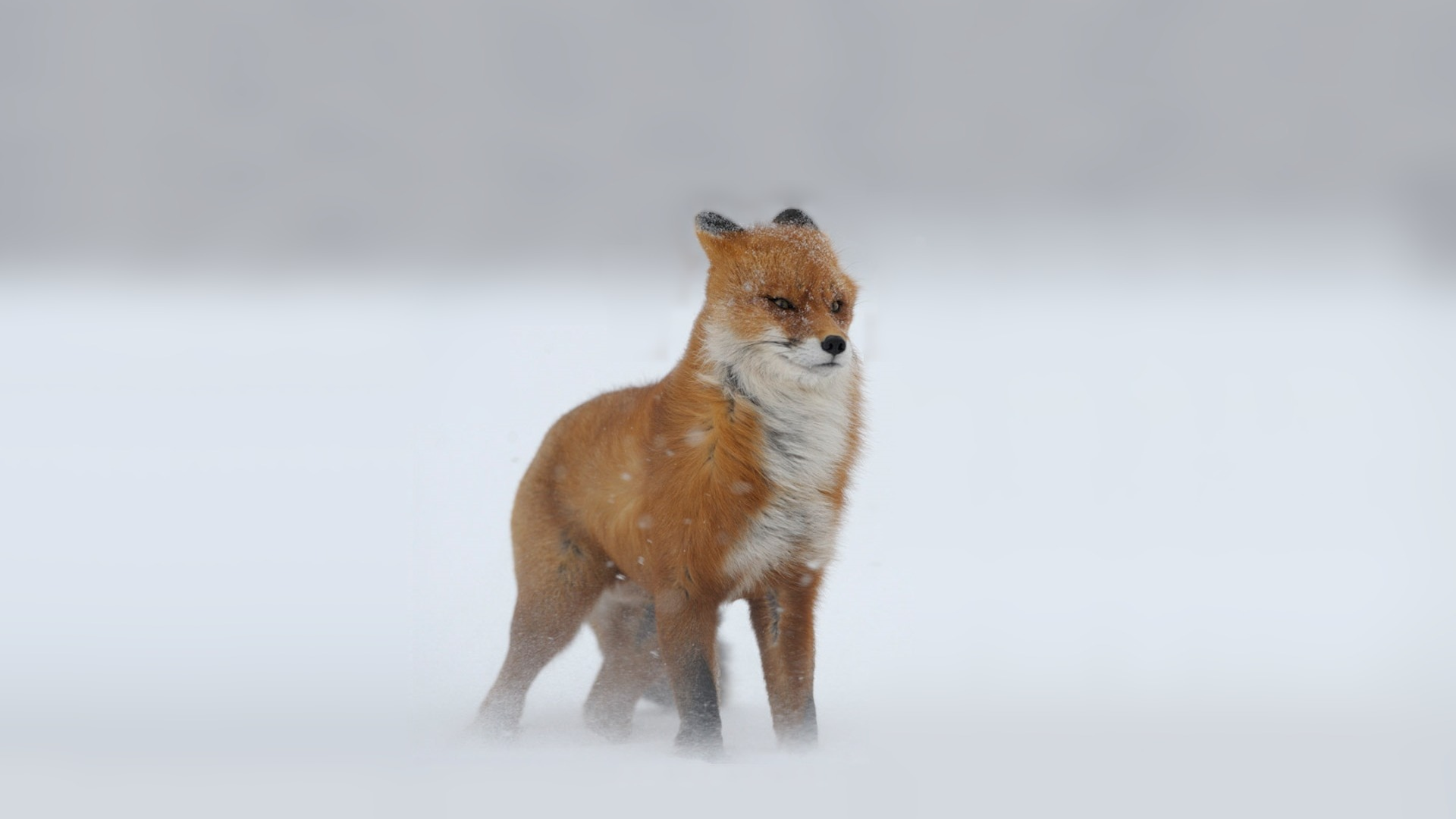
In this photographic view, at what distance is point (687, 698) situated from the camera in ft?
14.5

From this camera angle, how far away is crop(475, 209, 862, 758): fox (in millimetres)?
4363

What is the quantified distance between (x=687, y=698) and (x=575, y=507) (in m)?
0.90

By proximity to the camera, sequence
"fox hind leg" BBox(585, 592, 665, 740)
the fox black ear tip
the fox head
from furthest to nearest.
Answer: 1. "fox hind leg" BBox(585, 592, 665, 740)
2. the fox black ear tip
3. the fox head

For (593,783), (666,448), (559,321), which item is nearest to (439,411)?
(559,321)

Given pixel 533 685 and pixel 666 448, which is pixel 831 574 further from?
pixel 533 685

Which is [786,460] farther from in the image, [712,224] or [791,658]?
[712,224]

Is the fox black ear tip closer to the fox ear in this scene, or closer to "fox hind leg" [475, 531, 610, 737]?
the fox ear

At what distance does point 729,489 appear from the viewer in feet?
14.3

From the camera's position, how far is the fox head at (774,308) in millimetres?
4320

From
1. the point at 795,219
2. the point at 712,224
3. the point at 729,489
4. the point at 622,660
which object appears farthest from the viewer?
the point at 622,660

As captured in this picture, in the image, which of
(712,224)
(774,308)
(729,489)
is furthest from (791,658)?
(712,224)

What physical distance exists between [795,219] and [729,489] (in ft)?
3.81

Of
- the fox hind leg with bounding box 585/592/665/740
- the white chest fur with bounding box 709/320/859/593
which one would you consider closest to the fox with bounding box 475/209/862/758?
the white chest fur with bounding box 709/320/859/593

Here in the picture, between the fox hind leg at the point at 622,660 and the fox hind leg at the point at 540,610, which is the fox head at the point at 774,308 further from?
the fox hind leg at the point at 622,660
